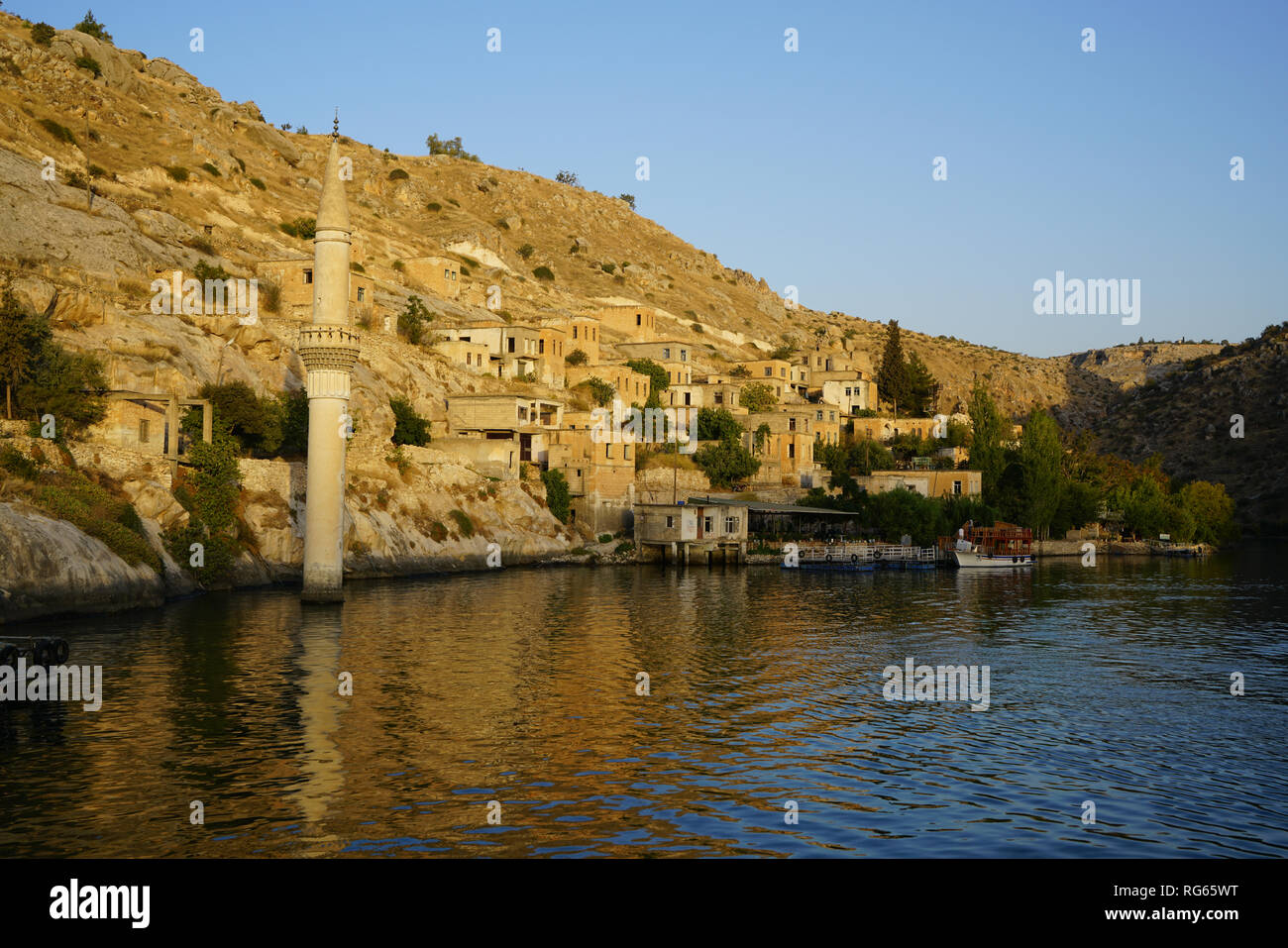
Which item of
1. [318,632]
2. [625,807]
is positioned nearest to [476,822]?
[625,807]

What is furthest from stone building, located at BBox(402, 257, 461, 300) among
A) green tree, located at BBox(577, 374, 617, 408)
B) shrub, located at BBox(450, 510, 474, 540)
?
shrub, located at BBox(450, 510, 474, 540)

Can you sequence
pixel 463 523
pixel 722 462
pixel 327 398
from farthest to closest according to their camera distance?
pixel 722 462 < pixel 463 523 < pixel 327 398

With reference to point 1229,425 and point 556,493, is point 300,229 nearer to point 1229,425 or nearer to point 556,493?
point 556,493

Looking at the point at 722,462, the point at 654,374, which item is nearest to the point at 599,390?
the point at 654,374

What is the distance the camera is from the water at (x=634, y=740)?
17781 millimetres

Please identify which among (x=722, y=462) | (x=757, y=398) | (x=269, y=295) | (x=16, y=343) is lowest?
(x=722, y=462)

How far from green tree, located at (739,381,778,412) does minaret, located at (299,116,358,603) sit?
65295 mm

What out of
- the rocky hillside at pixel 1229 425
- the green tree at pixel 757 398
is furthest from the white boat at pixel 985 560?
the rocky hillside at pixel 1229 425

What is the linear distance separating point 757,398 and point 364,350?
4404 cm

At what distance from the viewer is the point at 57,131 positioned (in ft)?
327

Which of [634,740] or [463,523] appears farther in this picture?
[463,523]

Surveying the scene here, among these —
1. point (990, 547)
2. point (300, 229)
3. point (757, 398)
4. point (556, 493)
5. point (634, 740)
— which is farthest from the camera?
point (300, 229)

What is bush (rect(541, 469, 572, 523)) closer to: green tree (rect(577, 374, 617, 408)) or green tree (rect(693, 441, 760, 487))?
green tree (rect(577, 374, 617, 408))

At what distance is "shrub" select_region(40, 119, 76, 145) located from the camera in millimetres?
98875
